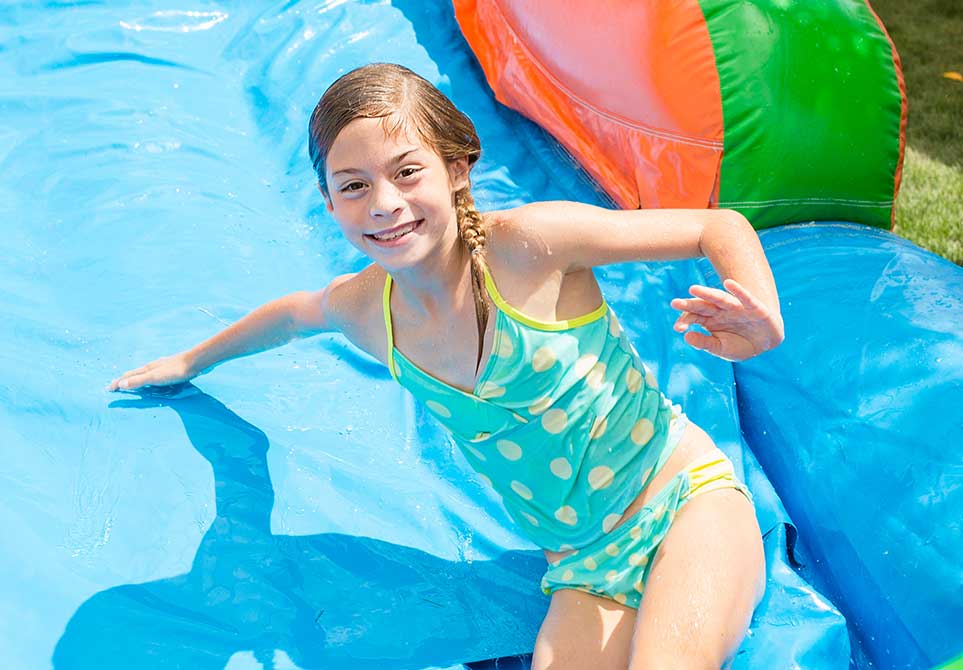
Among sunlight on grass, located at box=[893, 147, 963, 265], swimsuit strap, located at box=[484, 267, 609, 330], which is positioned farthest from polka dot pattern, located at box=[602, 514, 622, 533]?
sunlight on grass, located at box=[893, 147, 963, 265]

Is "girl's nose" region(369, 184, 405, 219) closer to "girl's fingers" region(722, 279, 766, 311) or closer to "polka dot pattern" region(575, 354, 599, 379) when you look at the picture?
"polka dot pattern" region(575, 354, 599, 379)

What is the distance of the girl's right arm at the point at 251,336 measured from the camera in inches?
79.7

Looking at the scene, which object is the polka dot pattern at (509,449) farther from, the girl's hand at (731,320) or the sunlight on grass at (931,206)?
the sunlight on grass at (931,206)

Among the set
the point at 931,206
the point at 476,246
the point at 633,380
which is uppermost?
the point at 476,246

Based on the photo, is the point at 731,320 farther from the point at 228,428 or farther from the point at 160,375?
the point at 160,375

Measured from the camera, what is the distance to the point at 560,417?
1.79m

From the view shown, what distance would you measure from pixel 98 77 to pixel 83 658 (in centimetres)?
240

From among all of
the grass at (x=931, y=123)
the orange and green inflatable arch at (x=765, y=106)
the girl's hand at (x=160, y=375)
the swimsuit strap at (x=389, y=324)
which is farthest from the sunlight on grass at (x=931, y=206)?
the girl's hand at (x=160, y=375)

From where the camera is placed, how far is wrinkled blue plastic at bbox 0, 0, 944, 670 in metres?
1.96

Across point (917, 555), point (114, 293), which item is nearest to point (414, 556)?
point (917, 555)

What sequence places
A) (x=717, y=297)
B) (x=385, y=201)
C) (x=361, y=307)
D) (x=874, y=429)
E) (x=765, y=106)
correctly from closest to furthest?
(x=717, y=297) < (x=385, y=201) < (x=361, y=307) < (x=874, y=429) < (x=765, y=106)

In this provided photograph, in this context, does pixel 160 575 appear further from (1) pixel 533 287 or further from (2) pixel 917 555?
(2) pixel 917 555

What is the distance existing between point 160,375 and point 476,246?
94cm

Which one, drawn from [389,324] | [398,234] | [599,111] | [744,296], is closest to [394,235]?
[398,234]
